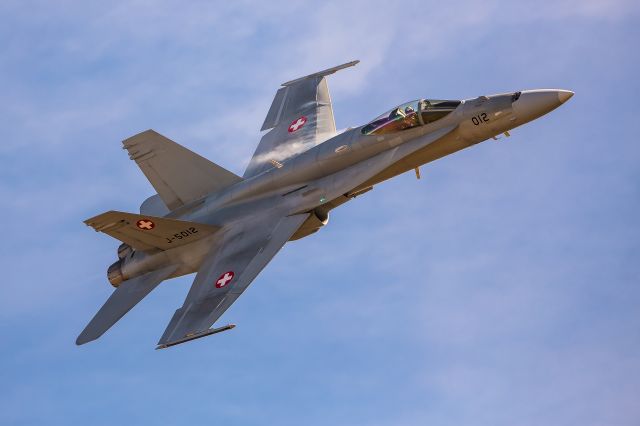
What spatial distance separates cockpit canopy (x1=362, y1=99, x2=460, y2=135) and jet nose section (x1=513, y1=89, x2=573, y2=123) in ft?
4.90

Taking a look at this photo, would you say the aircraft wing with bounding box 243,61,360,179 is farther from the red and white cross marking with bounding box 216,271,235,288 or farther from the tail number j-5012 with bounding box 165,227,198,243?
the red and white cross marking with bounding box 216,271,235,288

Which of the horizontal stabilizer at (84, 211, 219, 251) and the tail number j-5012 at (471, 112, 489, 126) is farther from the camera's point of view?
the horizontal stabilizer at (84, 211, 219, 251)

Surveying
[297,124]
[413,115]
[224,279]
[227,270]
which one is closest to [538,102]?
[413,115]

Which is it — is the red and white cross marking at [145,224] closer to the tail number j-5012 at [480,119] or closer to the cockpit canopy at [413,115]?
the cockpit canopy at [413,115]

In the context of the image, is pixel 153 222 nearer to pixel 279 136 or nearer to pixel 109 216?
pixel 109 216

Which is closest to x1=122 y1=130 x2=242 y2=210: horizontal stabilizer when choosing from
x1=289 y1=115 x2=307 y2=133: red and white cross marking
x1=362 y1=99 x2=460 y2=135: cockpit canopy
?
x1=289 y1=115 x2=307 y2=133: red and white cross marking

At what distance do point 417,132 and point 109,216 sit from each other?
761cm

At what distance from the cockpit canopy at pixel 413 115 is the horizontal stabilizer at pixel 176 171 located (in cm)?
425

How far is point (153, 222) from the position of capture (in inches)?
1313

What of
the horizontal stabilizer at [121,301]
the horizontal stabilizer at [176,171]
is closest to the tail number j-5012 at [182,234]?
the horizontal stabilizer at [121,301]

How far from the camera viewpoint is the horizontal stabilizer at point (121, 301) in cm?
3372

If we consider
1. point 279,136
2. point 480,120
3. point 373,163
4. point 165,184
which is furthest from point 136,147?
point 480,120

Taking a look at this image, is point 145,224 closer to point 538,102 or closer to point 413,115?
point 413,115

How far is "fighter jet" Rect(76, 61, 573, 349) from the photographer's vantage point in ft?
106
